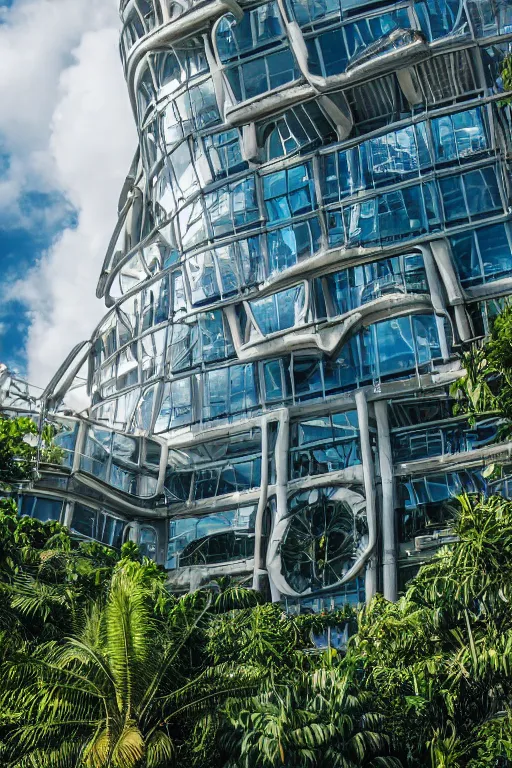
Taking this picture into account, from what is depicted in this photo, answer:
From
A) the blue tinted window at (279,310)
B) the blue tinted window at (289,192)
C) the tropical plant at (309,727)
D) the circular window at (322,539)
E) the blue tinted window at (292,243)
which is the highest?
the blue tinted window at (289,192)

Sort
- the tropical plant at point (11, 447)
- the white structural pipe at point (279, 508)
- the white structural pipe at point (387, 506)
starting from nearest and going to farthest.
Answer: the tropical plant at point (11, 447), the white structural pipe at point (387, 506), the white structural pipe at point (279, 508)

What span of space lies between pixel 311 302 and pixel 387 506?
9495 mm

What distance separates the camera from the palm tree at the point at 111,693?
63.0ft

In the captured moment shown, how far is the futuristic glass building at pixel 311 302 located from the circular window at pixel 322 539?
0.08 m

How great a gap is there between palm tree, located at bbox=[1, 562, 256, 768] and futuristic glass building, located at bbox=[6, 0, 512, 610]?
67.2 feet

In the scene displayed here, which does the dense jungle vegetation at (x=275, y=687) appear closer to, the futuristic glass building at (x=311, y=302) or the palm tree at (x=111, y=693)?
the palm tree at (x=111, y=693)

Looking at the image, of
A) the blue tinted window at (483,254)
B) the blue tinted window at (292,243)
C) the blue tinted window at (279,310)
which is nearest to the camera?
the blue tinted window at (483,254)

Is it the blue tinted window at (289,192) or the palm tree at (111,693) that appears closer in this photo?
the palm tree at (111,693)

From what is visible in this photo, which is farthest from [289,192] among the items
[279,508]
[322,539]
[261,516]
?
[322,539]

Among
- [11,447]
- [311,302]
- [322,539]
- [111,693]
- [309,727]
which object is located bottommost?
[309,727]

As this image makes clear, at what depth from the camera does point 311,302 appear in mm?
45750

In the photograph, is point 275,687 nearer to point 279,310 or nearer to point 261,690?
point 261,690

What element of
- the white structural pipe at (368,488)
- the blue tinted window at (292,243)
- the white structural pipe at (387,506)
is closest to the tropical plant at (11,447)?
the white structural pipe at (368,488)

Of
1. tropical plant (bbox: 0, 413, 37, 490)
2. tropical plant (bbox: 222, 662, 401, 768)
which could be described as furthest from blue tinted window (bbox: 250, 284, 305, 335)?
tropical plant (bbox: 222, 662, 401, 768)
